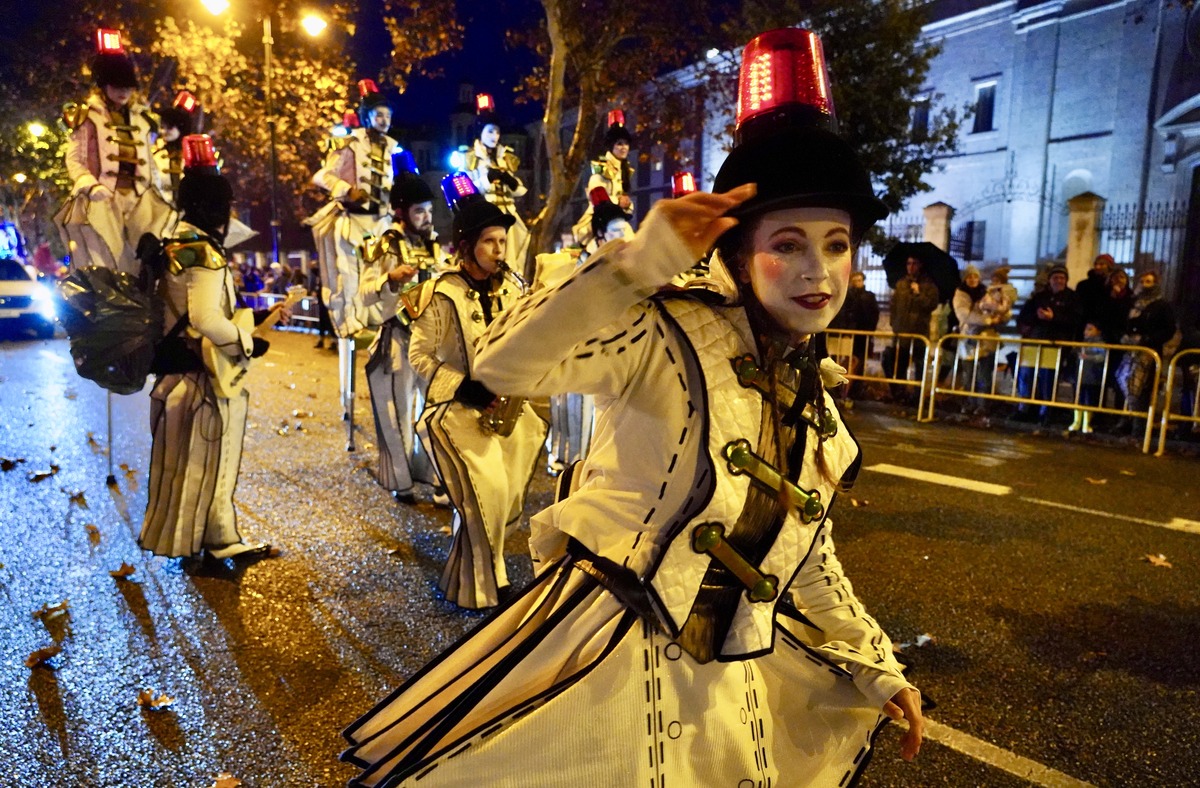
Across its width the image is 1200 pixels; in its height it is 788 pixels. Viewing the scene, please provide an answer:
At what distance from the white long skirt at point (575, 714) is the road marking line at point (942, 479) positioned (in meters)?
5.87

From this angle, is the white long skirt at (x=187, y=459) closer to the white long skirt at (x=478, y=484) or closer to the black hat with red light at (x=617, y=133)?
the white long skirt at (x=478, y=484)

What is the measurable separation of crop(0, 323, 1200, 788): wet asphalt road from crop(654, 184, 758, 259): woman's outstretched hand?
240 centimetres

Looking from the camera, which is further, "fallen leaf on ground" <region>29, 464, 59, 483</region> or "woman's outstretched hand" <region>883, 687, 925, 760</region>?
"fallen leaf on ground" <region>29, 464, 59, 483</region>

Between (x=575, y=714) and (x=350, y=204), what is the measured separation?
8273 millimetres

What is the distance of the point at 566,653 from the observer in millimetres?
1848

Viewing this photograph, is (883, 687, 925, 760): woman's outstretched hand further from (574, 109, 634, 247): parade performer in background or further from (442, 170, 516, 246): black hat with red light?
(574, 109, 634, 247): parade performer in background

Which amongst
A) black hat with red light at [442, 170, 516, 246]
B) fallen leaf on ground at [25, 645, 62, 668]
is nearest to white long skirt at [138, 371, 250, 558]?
fallen leaf on ground at [25, 645, 62, 668]

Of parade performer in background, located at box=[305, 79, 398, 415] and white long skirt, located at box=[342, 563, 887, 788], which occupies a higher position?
parade performer in background, located at box=[305, 79, 398, 415]

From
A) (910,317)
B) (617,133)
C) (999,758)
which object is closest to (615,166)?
(617,133)

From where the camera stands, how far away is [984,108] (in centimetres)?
2597

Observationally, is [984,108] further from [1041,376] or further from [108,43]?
[108,43]

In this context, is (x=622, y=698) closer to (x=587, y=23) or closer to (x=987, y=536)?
(x=987, y=536)

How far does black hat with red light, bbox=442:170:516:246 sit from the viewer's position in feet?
15.0

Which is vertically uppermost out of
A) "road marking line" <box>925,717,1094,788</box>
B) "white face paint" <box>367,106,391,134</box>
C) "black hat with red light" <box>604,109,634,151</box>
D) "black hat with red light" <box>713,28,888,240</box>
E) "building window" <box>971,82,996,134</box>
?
"building window" <box>971,82,996,134</box>
